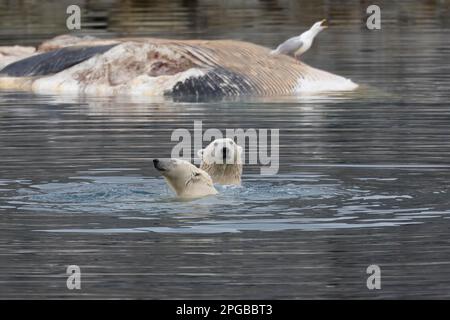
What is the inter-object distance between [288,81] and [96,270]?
11374mm

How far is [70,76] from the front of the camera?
22.2m

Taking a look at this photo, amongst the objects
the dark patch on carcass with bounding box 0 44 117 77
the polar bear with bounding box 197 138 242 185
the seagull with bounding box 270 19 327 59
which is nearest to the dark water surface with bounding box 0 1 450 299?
the polar bear with bounding box 197 138 242 185

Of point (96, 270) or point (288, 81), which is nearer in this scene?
point (96, 270)

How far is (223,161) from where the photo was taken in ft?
45.1

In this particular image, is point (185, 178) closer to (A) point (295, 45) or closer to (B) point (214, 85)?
(B) point (214, 85)

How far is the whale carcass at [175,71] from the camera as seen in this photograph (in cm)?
2144

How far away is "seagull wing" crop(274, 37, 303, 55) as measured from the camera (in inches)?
868

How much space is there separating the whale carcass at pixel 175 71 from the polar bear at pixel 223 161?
7277 millimetres

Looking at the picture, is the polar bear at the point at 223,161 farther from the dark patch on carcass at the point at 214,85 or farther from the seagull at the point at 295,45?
the seagull at the point at 295,45

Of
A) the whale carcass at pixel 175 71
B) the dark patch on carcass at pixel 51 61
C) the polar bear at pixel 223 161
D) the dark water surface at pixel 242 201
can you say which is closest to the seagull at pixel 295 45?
the whale carcass at pixel 175 71

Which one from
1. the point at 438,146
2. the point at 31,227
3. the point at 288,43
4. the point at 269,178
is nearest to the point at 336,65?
the point at 288,43

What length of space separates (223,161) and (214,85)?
25.0 ft

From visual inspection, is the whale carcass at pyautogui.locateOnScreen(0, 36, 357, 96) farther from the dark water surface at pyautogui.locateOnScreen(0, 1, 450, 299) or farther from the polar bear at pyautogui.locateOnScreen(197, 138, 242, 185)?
the polar bear at pyautogui.locateOnScreen(197, 138, 242, 185)
